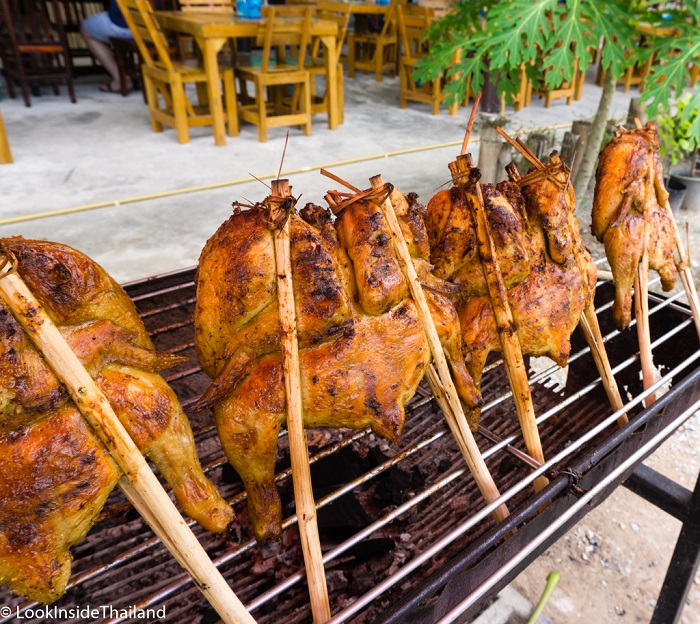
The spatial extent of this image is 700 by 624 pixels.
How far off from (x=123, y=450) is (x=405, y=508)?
76cm

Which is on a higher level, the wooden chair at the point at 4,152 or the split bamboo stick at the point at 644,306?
the split bamboo stick at the point at 644,306

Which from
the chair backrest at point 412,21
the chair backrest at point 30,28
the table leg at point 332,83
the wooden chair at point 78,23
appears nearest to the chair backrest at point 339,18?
the table leg at point 332,83

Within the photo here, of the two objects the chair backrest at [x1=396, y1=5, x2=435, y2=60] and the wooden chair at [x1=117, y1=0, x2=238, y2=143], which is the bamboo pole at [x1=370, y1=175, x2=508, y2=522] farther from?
the chair backrest at [x1=396, y1=5, x2=435, y2=60]

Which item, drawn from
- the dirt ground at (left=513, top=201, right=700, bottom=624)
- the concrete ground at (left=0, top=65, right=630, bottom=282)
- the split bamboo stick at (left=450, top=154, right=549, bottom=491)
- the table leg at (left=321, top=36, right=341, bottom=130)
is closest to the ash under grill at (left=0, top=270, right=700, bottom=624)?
the split bamboo stick at (left=450, top=154, right=549, bottom=491)

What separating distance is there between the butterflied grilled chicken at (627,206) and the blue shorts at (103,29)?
951cm

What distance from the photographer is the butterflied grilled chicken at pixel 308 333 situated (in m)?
1.32

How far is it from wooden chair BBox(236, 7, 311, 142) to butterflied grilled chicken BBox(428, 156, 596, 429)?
20.6 ft

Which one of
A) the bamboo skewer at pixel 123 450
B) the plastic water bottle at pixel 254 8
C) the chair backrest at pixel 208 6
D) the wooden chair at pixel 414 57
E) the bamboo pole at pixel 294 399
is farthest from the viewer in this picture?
the wooden chair at pixel 414 57

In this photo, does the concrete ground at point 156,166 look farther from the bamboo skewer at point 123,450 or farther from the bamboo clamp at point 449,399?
the bamboo skewer at point 123,450

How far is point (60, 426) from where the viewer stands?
42.8 inches

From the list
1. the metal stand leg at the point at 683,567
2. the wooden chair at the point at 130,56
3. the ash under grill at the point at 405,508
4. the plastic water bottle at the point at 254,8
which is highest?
the plastic water bottle at the point at 254,8

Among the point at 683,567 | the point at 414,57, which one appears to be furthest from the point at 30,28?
the point at 683,567

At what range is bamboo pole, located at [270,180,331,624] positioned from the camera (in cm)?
125

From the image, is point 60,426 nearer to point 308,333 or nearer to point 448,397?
point 308,333
